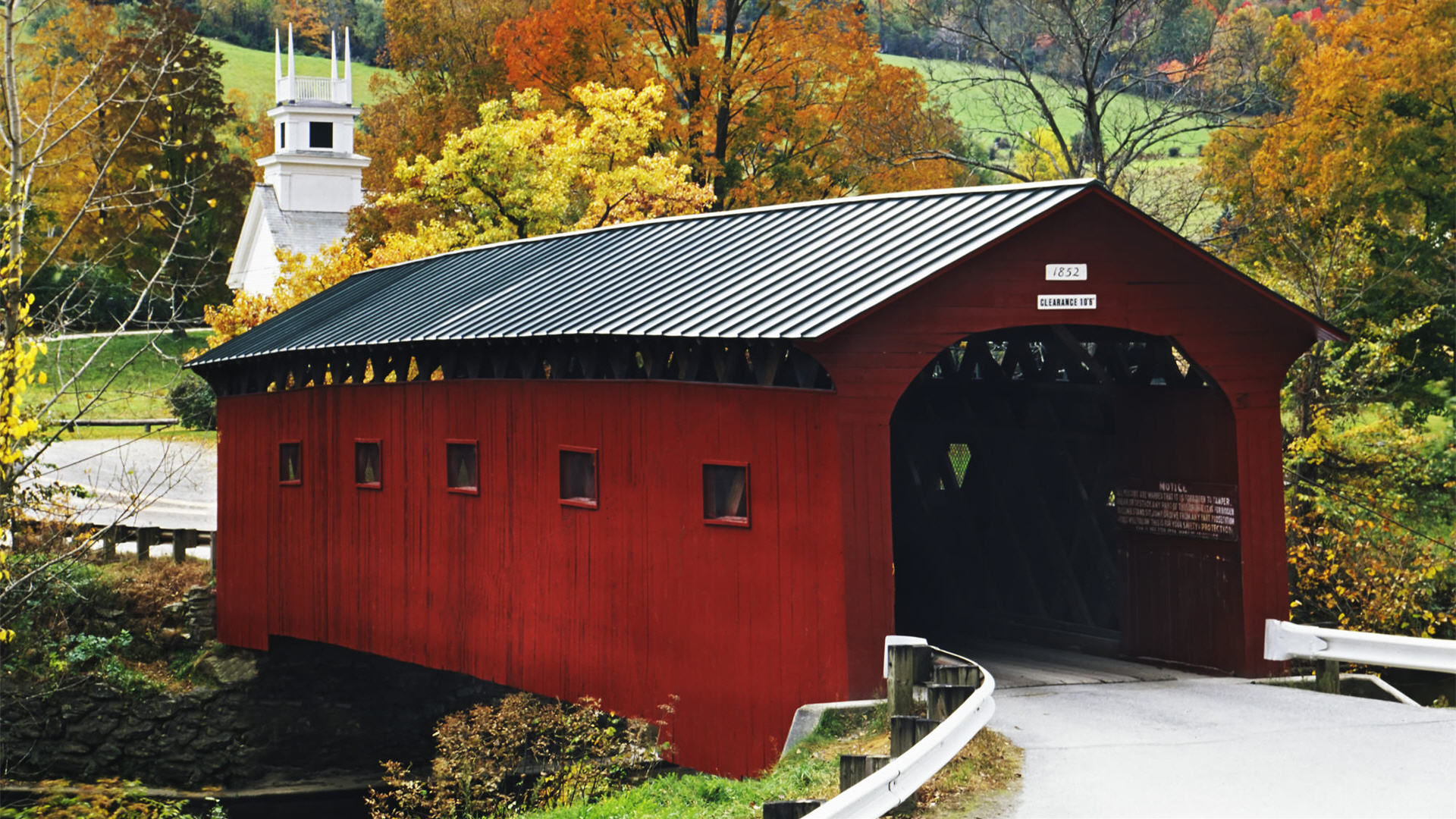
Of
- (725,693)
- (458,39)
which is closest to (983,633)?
(725,693)

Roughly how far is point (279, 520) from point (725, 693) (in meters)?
9.30

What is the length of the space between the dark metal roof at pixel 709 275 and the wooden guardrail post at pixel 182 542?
7.38 m

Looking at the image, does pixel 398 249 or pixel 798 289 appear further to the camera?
pixel 398 249

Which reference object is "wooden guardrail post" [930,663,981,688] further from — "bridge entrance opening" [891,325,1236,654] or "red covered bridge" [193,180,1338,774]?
"bridge entrance opening" [891,325,1236,654]

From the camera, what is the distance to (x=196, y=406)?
126 feet

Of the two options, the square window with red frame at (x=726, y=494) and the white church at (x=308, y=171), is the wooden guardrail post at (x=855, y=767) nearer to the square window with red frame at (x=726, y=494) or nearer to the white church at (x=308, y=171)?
the square window with red frame at (x=726, y=494)

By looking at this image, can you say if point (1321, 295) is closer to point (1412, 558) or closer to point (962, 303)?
point (1412, 558)

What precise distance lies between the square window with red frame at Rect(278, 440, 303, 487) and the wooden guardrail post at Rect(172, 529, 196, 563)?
6.35m

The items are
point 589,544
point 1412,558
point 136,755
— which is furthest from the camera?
point 136,755

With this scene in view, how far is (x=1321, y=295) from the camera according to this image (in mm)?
22609

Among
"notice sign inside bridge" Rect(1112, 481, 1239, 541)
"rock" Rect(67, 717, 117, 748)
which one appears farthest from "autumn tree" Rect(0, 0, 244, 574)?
"notice sign inside bridge" Rect(1112, 481, 1239, 541)

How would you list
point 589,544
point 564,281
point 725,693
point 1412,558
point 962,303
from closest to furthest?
point 962,303 < point 725,693 < point 589,544 < point 564,281 < point 1412,558

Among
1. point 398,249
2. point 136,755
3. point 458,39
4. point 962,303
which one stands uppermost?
point 458,39

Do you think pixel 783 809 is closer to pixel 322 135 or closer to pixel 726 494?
pixel 726 494
